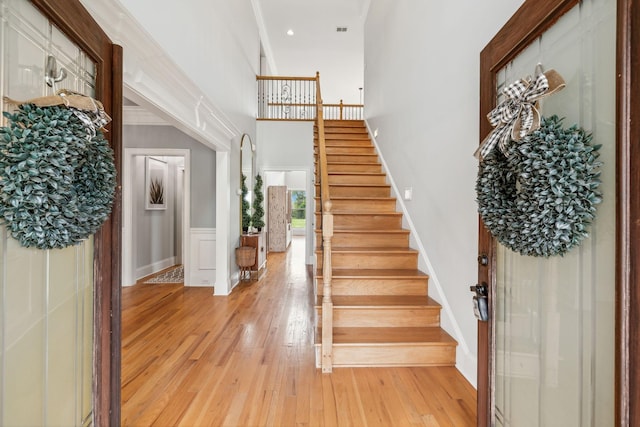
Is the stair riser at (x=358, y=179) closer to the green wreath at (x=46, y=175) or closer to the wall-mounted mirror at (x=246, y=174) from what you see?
the wall-mounted mirror at (x=246, y=174)

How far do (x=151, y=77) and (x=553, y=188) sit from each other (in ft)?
8.01

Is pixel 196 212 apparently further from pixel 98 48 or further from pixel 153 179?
pixel 98 48

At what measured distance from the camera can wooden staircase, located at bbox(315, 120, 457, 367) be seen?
7.30 ft

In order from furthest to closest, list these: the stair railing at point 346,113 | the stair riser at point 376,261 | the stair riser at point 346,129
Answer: the stair railing at point 346,113, the stair riser at point 346,129, the stair riser at point 376,261

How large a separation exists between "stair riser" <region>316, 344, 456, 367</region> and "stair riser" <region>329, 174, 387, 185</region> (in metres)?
2.38

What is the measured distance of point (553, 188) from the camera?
3.05 feet

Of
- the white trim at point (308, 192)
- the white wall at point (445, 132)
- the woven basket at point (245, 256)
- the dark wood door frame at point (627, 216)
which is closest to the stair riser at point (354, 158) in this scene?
the white wall at point (445, 132)

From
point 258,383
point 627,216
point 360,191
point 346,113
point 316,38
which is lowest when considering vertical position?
point 258,383

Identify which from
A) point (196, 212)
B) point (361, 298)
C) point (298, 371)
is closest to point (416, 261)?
point (361, 298)

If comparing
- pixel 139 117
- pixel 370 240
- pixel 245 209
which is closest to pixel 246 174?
pixel 245 209

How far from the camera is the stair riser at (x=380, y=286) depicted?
8.91 feet

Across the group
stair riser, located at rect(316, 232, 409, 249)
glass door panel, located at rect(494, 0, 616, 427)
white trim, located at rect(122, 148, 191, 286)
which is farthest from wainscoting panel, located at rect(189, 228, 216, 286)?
glass door panel, located at rect(494, 0, 616, 427)

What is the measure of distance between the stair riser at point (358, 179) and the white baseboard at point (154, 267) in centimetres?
363

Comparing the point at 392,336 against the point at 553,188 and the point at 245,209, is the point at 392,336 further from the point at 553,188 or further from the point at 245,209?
the point at 245,209
